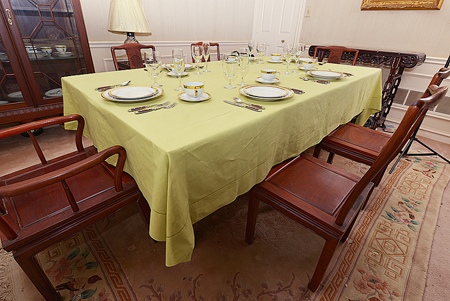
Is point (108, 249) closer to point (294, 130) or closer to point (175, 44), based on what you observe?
point (294, 130)

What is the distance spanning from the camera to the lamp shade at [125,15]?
1.98 metres

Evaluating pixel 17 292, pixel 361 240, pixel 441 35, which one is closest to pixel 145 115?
pixel 17 292

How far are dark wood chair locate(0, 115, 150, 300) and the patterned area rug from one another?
220 mm

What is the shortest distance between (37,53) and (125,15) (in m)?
0.81

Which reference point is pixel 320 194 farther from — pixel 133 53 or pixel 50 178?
pixel 133 53

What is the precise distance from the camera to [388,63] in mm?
2232

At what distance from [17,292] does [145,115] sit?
97 centimetres

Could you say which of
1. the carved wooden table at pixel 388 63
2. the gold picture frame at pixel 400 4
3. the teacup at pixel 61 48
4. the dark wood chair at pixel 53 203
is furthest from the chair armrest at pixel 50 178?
the gold picture frame at pixel 400 4

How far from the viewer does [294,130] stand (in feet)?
3.22

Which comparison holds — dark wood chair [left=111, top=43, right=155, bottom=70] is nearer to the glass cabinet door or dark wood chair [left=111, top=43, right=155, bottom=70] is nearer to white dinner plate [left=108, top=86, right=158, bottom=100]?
the glass cabinet door

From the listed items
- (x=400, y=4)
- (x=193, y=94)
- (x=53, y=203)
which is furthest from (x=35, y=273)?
(x=400, y=4)

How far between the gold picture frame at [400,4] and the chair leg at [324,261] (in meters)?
2.71

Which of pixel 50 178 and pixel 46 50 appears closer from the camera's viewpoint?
pixel 50 178

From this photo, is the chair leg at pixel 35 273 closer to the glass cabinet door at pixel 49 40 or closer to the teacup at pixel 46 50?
the glass cabinet door at pixel 49 40
